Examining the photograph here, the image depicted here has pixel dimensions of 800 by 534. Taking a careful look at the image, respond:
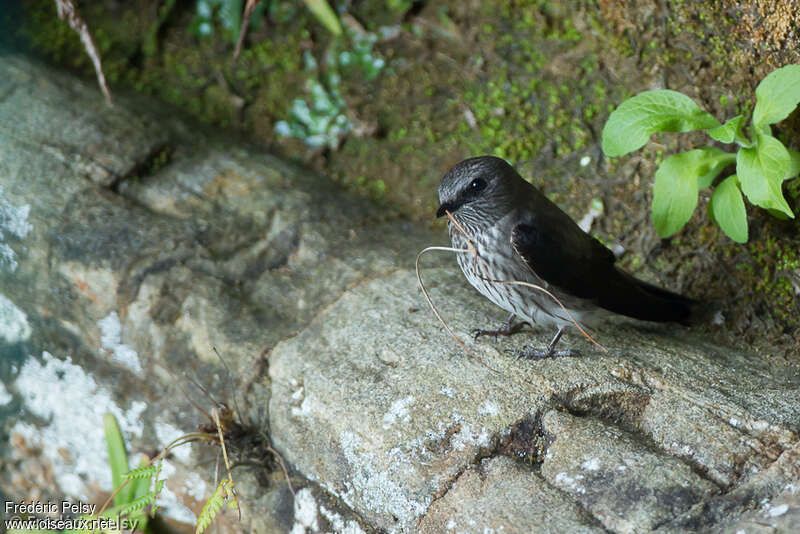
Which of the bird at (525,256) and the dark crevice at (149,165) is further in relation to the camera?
the dark crevice at (149,165)

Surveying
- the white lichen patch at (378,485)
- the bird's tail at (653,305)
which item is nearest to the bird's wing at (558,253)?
the bird's tail at (653,305)

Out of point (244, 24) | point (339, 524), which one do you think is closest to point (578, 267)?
point (339, 524)

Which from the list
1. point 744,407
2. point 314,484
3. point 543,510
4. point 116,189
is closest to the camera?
point 543,510

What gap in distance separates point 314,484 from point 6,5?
428 cm

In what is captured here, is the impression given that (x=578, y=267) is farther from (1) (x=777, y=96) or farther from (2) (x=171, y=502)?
(2) (x=171, y=502)

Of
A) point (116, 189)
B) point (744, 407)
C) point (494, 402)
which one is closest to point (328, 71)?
point (116, 189)

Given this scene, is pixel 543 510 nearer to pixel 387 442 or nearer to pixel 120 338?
pixel 387 442

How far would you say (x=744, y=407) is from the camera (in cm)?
287

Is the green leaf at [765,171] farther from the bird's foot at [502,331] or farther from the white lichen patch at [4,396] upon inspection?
the white lichen patch at [4,396]

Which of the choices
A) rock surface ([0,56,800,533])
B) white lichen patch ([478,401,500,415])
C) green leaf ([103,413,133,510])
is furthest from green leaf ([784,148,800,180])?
green leaf ([103,413,133,510])

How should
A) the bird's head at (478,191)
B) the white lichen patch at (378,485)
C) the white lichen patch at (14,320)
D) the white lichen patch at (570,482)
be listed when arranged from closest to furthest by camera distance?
the white lichen patch at (570,482), the white lichen patch at (378,485), the bird's head at (478,191), the white lichen patch at (14,320)

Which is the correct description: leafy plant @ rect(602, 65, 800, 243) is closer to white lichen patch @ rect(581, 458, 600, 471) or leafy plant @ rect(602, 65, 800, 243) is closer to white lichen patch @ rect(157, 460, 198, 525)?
white lichen patch @ rect(581, 458, 600, 471)

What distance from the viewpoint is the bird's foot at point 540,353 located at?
3.29 m

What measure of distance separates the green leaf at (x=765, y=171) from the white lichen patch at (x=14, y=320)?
381 centimetres
